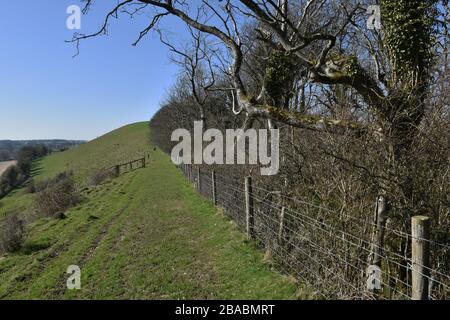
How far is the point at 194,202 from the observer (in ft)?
47.0

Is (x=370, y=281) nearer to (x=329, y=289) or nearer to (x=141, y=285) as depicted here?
(x=329, y=289)

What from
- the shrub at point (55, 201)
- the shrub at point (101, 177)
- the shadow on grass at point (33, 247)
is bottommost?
the shadow on grass at point (33, 247)

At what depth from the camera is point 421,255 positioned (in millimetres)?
3482

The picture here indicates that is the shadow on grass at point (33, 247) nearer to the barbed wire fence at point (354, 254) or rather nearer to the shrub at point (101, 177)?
the barbed wire fence at point (354, 254)

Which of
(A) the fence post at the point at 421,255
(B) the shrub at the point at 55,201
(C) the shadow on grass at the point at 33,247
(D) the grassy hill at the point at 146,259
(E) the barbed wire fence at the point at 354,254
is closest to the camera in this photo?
(A) the fence post at the point at 421,255

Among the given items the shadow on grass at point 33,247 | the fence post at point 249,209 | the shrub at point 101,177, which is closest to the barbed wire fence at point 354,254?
the fence post at point 249,209

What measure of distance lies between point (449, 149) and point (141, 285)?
5.24m

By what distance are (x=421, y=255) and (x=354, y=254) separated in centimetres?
167

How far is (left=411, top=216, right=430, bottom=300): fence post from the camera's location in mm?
3449

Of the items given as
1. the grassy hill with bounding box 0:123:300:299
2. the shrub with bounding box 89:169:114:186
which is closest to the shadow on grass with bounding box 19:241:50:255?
the grassy hill with bounding box 0:123:300:299

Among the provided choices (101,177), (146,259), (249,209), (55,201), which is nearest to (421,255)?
(249,209)

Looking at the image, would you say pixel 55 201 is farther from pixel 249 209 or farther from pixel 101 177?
pixel 249 209

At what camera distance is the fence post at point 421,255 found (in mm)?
3449
